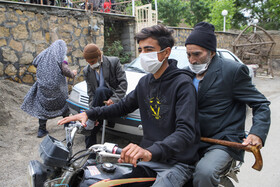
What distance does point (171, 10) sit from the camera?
24.0 m

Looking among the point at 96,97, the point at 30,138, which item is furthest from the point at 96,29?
the point at 96,97

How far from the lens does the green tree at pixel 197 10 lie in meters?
25.7

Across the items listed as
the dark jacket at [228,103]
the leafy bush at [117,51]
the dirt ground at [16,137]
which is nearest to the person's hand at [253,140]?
the dark jacket at [228,103]

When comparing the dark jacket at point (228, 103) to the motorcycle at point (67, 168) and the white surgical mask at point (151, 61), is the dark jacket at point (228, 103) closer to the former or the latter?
the white surgical mask at point (151, 61)

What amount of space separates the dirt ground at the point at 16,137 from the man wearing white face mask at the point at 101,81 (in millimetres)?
1106

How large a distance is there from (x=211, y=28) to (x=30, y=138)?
4.39 metres

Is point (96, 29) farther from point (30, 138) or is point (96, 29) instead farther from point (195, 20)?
point (195, 20)

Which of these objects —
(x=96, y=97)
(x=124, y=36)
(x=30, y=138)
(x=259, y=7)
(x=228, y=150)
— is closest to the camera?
(x=228, y=150)

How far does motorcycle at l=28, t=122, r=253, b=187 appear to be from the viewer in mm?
1524

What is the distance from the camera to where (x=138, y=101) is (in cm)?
224

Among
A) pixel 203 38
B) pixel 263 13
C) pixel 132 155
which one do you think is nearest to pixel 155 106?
pixel 132 155

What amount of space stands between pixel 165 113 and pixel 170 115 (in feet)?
0.17

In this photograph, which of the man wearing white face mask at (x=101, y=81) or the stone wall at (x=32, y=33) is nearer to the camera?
the man wearing white face mask at (x=101, y=81)

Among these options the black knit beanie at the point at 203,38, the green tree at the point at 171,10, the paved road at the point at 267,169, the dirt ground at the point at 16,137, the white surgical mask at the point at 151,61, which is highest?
the green tree at the point at 171,10
